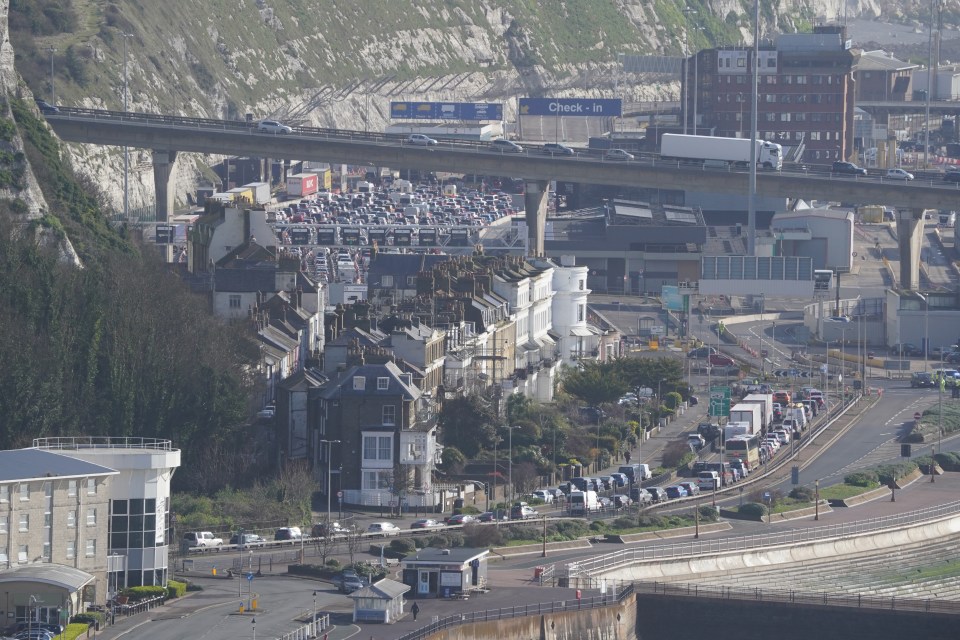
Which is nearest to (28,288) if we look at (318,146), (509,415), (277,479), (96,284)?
(96,284)

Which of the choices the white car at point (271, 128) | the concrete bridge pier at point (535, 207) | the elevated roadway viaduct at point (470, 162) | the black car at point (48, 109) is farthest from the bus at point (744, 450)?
the black car at point (48, 109)

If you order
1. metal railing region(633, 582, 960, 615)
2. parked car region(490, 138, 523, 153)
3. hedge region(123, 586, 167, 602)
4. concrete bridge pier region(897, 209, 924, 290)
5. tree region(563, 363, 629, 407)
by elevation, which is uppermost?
parked car region(490, 138, 523, 153)

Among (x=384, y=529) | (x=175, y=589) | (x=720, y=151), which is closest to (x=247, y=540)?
(x=384, y=529)

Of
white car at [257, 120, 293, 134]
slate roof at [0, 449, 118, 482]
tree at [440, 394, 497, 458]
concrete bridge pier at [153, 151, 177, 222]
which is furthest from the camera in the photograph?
concrete bridge pier at [153, 151, 177, 222]

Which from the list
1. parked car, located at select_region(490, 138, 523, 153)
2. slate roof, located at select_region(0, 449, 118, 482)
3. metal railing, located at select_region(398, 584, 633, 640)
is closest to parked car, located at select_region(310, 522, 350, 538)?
metal railing, located at select_region(398, 584, 633, 640)

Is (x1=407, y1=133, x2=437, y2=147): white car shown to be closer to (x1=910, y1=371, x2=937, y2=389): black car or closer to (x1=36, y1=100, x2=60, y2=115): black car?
(x1=36, y1=100, x2=60, y2=115): black car

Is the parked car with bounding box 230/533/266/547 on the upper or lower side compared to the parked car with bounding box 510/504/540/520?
lower
